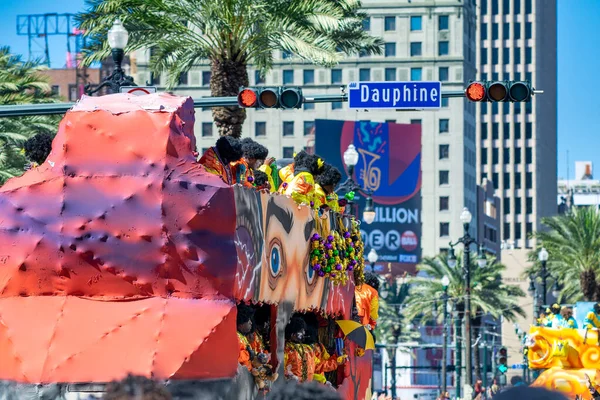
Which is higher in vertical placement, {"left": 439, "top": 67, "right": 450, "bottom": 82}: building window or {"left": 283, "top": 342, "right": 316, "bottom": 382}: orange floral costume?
{"left": 439, "top": 67, "right": 450, "bottom": 82}: building window

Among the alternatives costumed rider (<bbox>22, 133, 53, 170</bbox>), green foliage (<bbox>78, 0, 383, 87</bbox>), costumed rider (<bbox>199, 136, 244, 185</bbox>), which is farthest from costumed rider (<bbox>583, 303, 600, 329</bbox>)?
costumed rider (<bbox>22, 133, 53, 170</bbox>)

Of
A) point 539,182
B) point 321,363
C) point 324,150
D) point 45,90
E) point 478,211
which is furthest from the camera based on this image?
point 539,182

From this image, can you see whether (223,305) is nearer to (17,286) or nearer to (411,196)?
(17,286)

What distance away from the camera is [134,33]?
1122 inches

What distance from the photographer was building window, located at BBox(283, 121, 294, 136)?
4796 inches

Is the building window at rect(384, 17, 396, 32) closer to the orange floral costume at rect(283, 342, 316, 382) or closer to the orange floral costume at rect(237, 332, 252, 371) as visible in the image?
the orange floral costume at rect(283, 342, 316, 382)

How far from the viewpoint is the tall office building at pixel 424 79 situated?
12181 cm

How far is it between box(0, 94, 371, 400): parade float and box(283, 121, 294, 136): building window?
362 ft

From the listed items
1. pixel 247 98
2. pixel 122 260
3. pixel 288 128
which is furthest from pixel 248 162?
pixel 288 128

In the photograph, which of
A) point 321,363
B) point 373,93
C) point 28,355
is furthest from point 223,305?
point 373,93

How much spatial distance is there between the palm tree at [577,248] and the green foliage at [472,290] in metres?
11.6

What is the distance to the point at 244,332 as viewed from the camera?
40.4 feet

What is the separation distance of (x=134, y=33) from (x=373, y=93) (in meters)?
8.27

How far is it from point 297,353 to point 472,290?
64.8 metres
